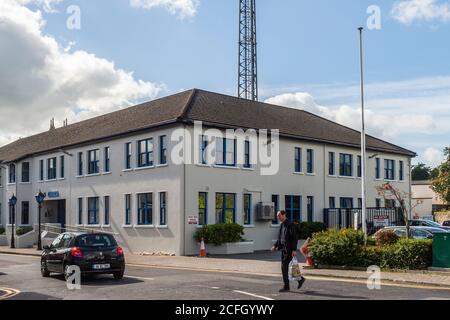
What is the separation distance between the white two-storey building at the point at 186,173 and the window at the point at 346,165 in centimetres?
7

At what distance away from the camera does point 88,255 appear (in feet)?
58.4

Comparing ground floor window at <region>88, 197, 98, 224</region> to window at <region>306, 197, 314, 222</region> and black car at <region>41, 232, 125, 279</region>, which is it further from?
black car at <region>41, 232, 125, 279</region>

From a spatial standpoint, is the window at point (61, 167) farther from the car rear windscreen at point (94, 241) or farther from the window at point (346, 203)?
the car rear windscreen at point (94, 241)

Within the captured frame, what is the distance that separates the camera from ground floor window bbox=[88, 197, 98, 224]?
3809 cm

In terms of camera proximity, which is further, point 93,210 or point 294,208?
point 93,210

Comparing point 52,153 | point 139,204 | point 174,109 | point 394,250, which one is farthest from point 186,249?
point 52,153

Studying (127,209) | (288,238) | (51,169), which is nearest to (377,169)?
(127,209)

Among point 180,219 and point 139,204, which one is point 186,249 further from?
point 139,204

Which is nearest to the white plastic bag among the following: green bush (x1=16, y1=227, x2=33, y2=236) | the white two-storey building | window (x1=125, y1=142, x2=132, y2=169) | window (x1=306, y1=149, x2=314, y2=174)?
the white two-storey building

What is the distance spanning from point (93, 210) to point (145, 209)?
624cm

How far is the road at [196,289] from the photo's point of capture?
45.6 feet

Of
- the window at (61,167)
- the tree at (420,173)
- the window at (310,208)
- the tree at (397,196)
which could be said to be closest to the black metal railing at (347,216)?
the window at (310,208)

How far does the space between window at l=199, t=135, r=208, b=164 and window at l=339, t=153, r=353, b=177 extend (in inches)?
485

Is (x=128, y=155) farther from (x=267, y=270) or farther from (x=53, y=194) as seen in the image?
(x=267, y=270)
